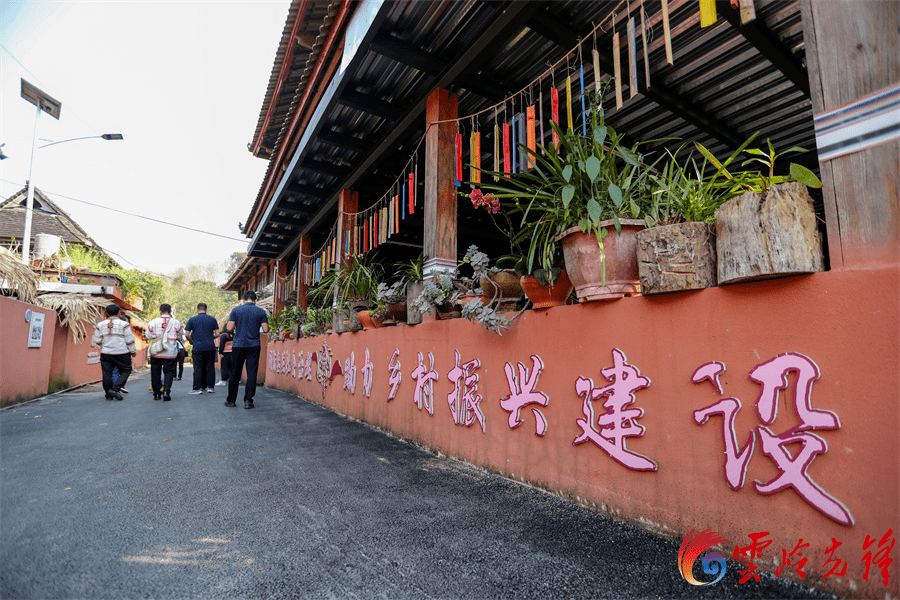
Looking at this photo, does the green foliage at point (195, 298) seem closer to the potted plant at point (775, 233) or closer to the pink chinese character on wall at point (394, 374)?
the pink chinese character on wall at point (394, 374)

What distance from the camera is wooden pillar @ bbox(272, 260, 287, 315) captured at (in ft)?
39.7

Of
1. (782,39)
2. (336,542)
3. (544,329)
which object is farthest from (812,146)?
(336,542)

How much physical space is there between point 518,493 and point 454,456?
894mm

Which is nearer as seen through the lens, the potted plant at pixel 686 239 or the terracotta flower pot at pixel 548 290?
the potted plant at pixel 686 239

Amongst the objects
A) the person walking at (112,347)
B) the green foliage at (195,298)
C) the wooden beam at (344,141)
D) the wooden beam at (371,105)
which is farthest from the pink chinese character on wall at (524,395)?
the green foliage at (195,298)

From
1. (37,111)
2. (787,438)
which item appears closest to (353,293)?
(787,438)

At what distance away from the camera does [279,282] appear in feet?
41.7

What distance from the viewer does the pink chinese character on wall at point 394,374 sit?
426 centimetres

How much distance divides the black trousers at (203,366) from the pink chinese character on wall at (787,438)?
7.82 metres

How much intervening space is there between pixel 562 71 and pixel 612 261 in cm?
299

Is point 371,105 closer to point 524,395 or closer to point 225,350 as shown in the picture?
point 524,395

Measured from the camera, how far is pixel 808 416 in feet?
4.69

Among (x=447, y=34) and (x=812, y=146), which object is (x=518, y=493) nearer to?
(x=447, y=34)

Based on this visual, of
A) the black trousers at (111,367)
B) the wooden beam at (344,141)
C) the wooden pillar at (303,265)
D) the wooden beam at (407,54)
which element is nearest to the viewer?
the wooden beam at (407,54)
